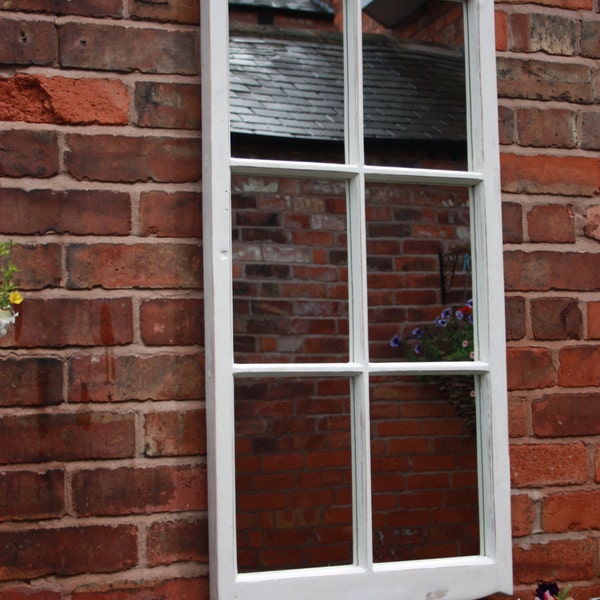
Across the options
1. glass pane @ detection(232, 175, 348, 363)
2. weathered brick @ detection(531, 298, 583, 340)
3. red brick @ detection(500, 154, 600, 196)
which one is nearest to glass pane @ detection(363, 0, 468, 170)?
red brick @ detection(500, 154, 600, 196)

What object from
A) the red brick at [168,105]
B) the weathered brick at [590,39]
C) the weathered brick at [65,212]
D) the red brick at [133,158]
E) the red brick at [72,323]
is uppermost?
the weathered brick at [590,39]

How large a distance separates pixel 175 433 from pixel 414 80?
105cm

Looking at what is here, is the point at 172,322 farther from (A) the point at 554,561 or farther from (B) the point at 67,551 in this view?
(A) the point at 554,561

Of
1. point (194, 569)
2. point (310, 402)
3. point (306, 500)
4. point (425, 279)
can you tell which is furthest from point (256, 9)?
point (194, 569)

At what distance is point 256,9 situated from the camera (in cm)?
238

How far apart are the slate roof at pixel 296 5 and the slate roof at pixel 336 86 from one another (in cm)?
7

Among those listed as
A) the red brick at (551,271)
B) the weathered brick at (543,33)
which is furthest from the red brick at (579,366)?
the weathered brick at (543,33)

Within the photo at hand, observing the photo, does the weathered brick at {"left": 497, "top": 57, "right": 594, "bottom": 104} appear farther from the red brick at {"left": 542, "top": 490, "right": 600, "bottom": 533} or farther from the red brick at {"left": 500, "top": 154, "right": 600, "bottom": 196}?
the red brick at {"left": 542, "top": 490, "right": 600, "bottom": 533}

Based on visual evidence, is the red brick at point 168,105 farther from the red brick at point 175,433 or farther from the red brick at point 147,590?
the red brick at point 147,590

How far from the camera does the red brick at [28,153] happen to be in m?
1.57

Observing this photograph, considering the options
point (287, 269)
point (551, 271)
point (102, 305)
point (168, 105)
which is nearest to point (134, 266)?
point (102, 305)

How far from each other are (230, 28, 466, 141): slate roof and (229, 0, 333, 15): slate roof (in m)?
0.07

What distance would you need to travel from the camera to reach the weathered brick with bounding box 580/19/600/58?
1.95m

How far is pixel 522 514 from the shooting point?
5.93 ft
